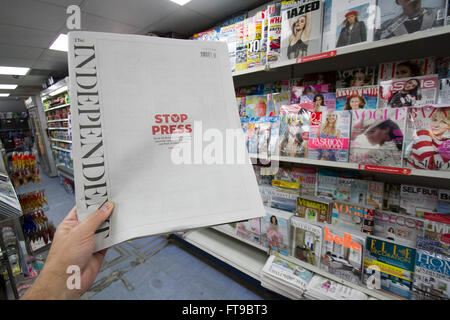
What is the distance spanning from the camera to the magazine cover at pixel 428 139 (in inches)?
30.3

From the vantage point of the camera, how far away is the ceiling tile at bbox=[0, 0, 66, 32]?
1793 mm

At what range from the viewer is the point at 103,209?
0.48 m

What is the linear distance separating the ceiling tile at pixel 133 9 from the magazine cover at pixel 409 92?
172cm

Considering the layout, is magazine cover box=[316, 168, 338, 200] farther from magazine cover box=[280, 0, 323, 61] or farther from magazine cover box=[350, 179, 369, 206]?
magazine cover box=[280, 0, 323, 61]

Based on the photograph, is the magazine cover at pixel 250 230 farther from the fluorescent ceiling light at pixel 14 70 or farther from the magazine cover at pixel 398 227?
the fluorescent ceiling light at pixel 14 70

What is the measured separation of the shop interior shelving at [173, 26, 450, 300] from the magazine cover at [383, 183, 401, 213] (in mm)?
83

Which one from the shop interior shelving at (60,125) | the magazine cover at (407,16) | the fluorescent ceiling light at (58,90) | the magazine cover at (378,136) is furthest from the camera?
the shop interior shelving at (60,125)

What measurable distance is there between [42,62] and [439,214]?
5.62m

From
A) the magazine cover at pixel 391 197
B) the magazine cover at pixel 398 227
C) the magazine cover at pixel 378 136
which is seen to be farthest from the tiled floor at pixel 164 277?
the magazine cover at pixel 378 136

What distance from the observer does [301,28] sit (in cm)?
105

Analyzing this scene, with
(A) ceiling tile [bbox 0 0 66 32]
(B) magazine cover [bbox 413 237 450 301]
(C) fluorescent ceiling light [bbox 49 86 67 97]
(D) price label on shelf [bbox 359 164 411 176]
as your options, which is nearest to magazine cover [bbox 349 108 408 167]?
(D) price label on shelf [bbox 359 164 411 176]

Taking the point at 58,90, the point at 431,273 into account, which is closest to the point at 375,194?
the point at 431,273
